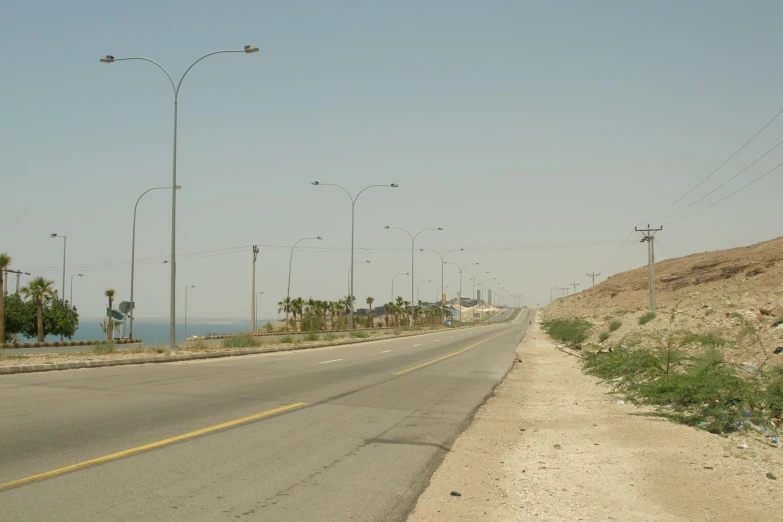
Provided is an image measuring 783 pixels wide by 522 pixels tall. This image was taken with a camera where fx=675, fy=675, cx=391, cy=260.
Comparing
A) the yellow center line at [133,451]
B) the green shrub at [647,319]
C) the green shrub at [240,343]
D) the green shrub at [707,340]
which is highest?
the green shrub at [647,319]

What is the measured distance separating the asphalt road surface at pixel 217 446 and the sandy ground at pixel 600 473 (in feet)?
1.75

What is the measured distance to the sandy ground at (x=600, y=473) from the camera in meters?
6.68

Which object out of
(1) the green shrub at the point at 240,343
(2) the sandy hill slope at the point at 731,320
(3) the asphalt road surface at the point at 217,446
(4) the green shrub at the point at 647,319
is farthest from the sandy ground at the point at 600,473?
(4) the green shrub at the point at 647,319

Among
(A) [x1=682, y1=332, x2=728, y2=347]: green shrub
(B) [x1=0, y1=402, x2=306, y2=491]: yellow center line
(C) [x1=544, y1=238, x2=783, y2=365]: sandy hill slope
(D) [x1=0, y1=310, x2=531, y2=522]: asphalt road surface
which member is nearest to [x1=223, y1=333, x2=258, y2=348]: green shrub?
(D) [x1=0, y1=310, x2=531, y2=522]: asphalt road surface

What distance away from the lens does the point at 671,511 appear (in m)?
6.61

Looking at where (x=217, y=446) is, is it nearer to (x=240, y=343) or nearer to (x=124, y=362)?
(x=124, y=362)

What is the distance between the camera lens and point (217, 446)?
898 cm

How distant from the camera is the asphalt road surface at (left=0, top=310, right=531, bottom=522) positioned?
6371mm

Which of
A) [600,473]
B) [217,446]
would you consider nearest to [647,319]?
[600,473]

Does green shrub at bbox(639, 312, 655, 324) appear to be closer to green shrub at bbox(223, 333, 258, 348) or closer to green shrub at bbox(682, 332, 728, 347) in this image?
green shrub at bbox(682, 332, 728, 347)

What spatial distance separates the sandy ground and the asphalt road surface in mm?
534

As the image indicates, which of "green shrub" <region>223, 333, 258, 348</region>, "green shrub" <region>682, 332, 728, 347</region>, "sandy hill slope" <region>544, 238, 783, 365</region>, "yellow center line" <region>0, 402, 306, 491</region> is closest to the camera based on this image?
"yellow center line" <region>0, 402, 306, 491</region>

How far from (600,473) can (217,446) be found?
194 inches

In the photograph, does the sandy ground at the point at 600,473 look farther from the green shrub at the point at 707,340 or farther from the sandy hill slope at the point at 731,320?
the green shrub at the point at 707,340
